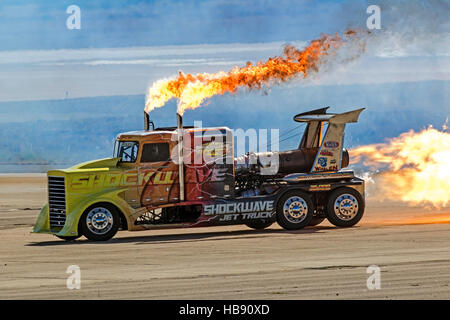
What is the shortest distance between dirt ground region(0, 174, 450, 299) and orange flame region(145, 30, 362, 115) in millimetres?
3978

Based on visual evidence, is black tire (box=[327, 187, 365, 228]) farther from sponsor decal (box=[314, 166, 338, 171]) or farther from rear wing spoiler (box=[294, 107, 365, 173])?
rear wing spoiler (box=[294, 107, 365, 173])

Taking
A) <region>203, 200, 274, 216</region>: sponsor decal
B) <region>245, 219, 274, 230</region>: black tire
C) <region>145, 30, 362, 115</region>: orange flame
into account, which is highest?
<region>145, 30, 362, 115</region>: orange flame

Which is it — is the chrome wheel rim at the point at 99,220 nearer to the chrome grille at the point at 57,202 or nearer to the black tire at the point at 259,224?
the chrome grille at the point at 57,202

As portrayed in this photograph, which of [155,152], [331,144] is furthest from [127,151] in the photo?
[331,144]

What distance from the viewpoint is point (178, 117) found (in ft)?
87.9

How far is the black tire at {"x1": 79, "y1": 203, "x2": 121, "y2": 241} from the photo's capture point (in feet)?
83.9

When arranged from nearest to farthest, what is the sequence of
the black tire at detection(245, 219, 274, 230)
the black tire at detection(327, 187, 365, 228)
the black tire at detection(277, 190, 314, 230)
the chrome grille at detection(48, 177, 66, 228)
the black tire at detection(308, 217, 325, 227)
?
the chrome grille at detection(48, 177, 66, 228) → the black tire at detection(277, 190, 314, 230) → the black tire at detection(327, 187, 365, 228) → the black tire at detection(308, 217, 325, 227) → the black tire at detection(245, 219, 274, 230)

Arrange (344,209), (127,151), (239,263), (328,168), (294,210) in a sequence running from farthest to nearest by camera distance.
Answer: (328,168) → (344,209) → (294,210) → (127,151) → (239,263)

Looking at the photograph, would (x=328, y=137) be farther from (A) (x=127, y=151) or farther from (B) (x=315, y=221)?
(A) (x=127, y=151)

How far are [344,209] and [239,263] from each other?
25.9ft

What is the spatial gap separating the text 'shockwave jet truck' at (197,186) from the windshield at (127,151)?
0.03 meters

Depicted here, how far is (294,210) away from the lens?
89.2ft

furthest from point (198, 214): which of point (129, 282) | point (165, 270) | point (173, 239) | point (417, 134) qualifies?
point (417, 134)

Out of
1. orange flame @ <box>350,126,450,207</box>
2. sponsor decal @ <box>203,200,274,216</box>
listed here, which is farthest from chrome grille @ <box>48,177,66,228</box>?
orange flame @ <box>350,126,450,207</box>
